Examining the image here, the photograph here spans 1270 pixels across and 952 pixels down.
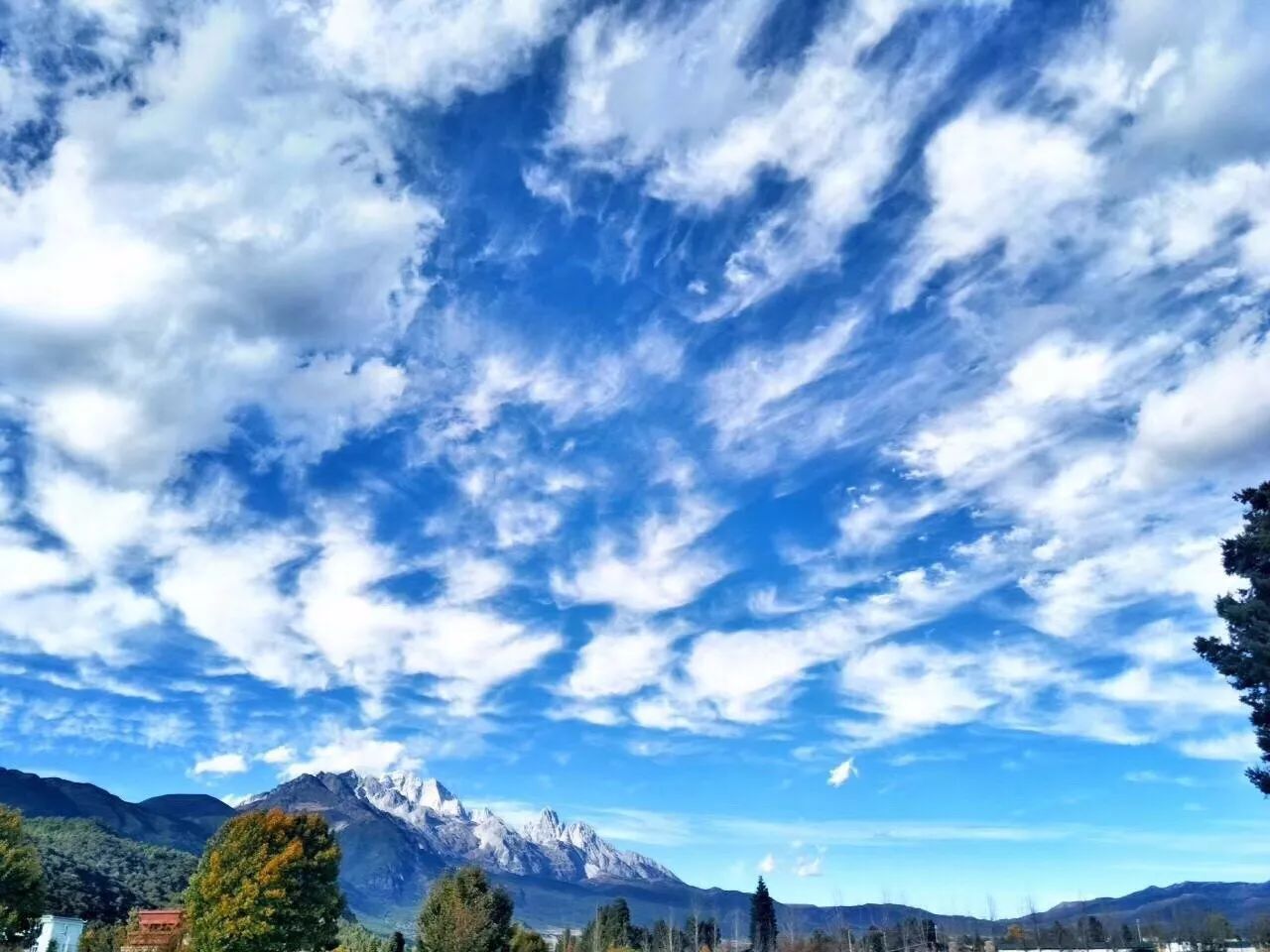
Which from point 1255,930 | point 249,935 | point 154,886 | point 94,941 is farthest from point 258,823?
point 1255,930

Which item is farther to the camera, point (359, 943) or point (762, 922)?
point (762, 922)

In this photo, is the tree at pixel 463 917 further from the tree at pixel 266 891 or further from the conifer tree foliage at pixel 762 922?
the conifer tree foliage at pixel 762 922

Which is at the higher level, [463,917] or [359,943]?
[463,917]

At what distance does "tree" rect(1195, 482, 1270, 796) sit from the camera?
5203cm

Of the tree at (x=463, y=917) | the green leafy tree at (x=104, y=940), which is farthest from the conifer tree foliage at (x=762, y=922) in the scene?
the green leafy tree at (x=104, y=940)

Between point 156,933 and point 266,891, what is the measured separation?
56.3m

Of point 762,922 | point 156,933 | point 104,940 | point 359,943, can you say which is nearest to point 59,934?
point 156,933

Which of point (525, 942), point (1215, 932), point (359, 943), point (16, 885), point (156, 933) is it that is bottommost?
point (359, 943)

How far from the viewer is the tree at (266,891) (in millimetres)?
66938

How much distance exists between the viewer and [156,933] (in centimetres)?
10969

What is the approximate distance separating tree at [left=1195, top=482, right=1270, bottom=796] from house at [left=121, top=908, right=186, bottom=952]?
278 feet

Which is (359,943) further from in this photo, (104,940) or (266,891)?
(266,891)

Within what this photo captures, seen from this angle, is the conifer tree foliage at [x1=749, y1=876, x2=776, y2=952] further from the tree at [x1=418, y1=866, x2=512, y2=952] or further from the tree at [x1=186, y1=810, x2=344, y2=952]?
the tree at [x1=186, y1=810, x2=344, y2=952]

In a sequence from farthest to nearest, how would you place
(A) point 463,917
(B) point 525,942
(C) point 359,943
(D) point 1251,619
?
(C) point 359,943 → (B) point 525,942 → (A) point 463,917 → (D) point 1251,619
